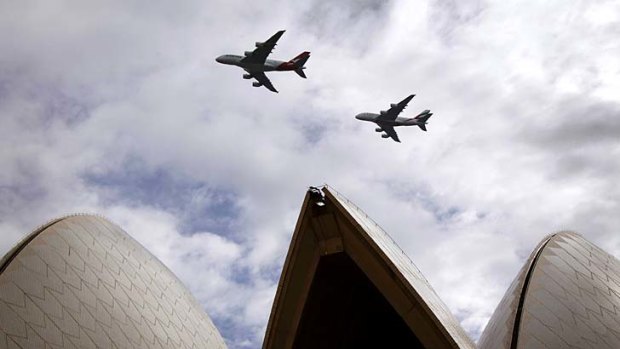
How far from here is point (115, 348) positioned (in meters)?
19.9

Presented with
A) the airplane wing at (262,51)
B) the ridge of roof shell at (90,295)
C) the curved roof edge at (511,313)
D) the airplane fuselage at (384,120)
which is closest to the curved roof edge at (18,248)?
the ridge of roof shell at (90,295)

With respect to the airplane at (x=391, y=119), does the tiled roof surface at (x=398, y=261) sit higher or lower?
lower

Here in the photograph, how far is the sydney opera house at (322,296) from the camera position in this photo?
1734cm

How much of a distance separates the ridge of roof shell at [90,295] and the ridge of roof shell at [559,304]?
10795 millimetres

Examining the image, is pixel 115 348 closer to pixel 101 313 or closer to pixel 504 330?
pixel 101 313

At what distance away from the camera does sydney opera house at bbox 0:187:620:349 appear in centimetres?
1734

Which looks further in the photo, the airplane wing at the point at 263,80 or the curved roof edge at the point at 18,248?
the airplane wing at the point at 263,80

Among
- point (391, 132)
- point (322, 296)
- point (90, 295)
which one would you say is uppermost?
point (391, 132)

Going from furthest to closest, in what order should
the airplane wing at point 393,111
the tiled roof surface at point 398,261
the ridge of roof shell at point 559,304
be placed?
the airplane wing at point 393,111, the ridge of roof shell at point 559,304, the tiled roof surface at point 398,261

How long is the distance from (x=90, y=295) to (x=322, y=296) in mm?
7333

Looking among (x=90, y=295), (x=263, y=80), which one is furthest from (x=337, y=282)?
(x=263, y=80)

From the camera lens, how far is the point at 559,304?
68.4ft

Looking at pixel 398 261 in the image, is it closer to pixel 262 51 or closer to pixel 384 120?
pixel 262 51

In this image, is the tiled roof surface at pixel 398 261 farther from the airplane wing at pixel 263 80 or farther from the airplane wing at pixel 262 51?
the airplane wing at pixel 263 80
